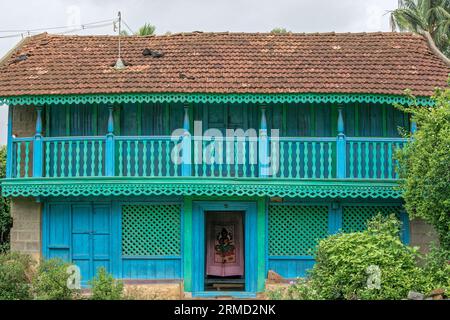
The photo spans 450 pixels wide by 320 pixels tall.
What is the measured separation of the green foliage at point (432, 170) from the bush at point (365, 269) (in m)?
0.69

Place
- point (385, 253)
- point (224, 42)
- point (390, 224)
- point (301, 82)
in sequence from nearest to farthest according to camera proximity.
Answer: point (385, 253)
point (390, 224)
point (301, 82)
point (224, 42)

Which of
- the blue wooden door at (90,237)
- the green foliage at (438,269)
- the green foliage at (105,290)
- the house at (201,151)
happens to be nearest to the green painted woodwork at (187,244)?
the house at (201,151)

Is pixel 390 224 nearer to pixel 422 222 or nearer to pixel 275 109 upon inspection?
pixel 422 222


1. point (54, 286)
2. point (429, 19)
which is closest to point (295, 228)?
point (54, 286)

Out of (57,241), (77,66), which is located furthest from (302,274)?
(77,66)

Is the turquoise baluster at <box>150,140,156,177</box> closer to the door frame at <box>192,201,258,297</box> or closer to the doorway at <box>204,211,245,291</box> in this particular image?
the door frame at <box>192,201,258,297</box>

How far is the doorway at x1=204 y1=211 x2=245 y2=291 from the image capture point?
51.0ft

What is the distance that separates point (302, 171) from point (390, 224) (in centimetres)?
264

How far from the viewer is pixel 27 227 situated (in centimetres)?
1502

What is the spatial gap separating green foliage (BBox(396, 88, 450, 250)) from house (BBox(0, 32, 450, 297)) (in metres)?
1.73

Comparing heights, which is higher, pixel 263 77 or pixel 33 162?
pixel 263 77

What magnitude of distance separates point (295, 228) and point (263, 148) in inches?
73.0

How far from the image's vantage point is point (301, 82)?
14.4 metres

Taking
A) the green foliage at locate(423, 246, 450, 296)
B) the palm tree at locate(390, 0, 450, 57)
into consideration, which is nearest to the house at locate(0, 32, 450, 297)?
the green foliage at locate(423, 246, 450, 296)
